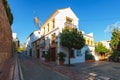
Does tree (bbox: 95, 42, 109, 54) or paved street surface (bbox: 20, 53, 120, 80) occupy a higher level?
tree (bbox: 95, 42, 109, 54)

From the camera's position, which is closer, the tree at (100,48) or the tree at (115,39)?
the tree at (115,39)

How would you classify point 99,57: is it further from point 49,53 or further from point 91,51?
point 49,53

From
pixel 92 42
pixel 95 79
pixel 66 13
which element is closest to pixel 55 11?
pixel 66 13

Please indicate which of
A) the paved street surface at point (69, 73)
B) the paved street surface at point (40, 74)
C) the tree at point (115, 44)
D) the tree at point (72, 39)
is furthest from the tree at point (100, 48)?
the paved street surface at point (40, 74)

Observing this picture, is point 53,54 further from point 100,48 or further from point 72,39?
point 100,48

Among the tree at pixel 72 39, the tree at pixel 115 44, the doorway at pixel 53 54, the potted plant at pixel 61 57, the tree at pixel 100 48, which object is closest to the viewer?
the tree at pixel 72 39

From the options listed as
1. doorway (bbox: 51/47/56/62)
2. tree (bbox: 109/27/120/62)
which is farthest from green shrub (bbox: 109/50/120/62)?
doorway (bbox: 51/47/56/62)

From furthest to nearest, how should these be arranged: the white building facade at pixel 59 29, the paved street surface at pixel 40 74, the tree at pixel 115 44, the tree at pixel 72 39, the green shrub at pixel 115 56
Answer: the tree at pixel 115 44
the green shrub at pixel 115 56
the white building facade at pixel 59 29
the tree at pixel 72 39
the paved street surface at pixel 40 74

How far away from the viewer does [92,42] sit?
26094 mm

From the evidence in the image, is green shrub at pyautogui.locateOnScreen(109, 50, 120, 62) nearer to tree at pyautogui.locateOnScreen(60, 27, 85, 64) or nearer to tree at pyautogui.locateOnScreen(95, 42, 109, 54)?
tree at pyautogui.locateOnScreen(95, 42, 109, 54)

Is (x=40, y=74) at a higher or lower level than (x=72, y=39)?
lower

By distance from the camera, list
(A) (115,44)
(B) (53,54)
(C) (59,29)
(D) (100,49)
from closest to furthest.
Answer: (C) (59,29)
(B) (53,54)
(A) (115,44)
(D) (100,49)

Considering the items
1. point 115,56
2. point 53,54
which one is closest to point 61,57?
point 53,54

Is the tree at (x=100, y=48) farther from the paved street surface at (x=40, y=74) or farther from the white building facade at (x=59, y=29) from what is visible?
the paved street surface at (x=40, y=74)
